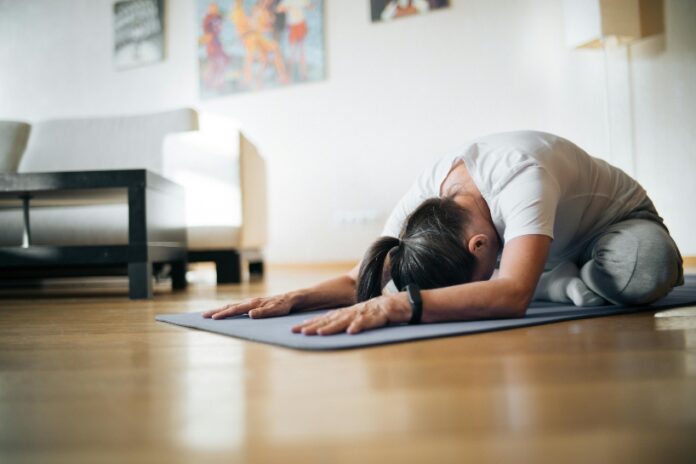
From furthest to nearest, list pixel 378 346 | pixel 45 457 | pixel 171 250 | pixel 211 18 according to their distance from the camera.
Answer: pixel 211 18 < pixel 171 250 < pixel 378 346 < pixel 45 457

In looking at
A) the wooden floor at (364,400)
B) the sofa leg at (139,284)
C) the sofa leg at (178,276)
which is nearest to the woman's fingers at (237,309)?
the wooden floor at (364,400)

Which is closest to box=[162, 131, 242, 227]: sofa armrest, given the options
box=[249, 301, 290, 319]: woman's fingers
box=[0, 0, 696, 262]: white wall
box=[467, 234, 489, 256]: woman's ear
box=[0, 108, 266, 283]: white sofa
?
box=[0, 108, 266, 283]: white sofa

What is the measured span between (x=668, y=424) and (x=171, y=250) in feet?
7.99

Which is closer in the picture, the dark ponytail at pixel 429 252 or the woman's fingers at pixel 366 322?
the woman's fingers at pixel 366 322

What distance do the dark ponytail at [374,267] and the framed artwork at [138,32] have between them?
4584 mm

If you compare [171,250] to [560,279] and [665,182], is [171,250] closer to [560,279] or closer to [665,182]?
[560,279]

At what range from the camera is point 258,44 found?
16.3 ft

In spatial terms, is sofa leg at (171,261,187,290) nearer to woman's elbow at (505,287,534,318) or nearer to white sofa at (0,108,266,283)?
white sofa at (0,108,266,283)

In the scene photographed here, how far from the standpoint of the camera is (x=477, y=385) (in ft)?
2.33

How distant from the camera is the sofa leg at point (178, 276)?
3.03 m

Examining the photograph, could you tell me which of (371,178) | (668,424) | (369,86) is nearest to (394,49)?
(369,86)

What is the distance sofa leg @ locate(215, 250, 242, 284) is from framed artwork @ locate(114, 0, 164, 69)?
2.62 m

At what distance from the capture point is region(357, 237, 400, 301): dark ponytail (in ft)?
4.18

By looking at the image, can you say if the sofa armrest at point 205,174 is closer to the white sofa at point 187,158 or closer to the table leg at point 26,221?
the white sofa at point 187,158
